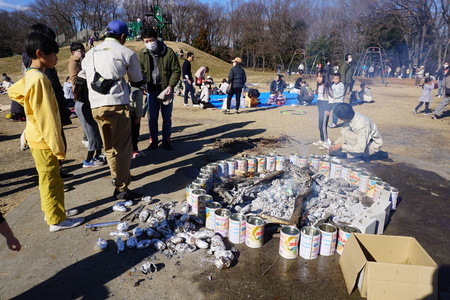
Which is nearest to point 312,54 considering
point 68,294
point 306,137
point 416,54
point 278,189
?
point 416,54

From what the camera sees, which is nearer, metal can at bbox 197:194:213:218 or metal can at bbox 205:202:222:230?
metal can at bbox 205:202:222:230

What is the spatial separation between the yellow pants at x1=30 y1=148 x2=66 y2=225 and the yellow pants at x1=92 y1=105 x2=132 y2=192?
803 mm

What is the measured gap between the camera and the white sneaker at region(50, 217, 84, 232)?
3.26m

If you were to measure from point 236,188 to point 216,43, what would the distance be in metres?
53.4

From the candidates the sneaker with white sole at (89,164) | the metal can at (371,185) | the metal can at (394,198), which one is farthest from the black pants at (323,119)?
the sneaker with white sole at (89,164)

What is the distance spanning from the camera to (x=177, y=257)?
2918 millimetres

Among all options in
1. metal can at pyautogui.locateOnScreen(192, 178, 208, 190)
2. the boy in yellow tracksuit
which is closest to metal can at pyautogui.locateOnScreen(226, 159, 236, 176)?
metal can at pyautogui.locateOnScreen(192, 178, 208, 190)

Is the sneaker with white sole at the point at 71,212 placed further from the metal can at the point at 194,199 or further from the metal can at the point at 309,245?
the metal can at the point at 309,245

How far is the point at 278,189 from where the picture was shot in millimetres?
4328

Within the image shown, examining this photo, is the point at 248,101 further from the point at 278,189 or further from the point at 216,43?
the point at 216,43

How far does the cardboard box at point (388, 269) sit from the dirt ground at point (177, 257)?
22 cm

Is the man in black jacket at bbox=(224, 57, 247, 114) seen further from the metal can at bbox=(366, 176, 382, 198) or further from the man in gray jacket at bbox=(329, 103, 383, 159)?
the metal can at bbox=(366, 176, 382, 198)

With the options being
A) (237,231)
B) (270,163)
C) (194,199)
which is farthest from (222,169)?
(237,231)

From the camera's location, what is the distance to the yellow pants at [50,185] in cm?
296
